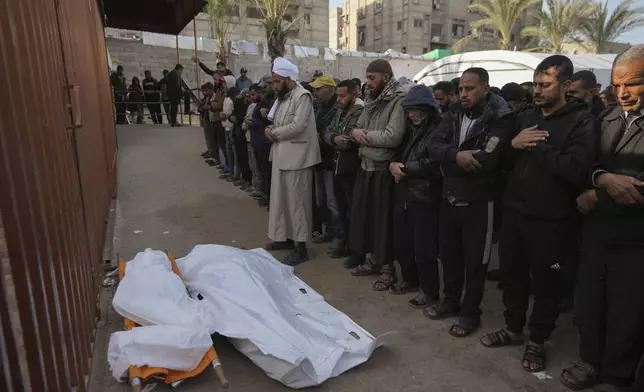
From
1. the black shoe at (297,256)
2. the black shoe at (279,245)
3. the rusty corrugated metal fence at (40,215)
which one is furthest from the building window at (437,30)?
the rusty corrugated metal fence at (40,215)

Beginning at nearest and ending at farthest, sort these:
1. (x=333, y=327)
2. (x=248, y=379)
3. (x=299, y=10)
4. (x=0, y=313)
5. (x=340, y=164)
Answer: (x=0, y=313)
(x=248, y=379)
(x=333, y=327)
(x=340, y=164)
(x=299, y=10)

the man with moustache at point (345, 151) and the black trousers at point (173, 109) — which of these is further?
the black trousers at point (173, 109)

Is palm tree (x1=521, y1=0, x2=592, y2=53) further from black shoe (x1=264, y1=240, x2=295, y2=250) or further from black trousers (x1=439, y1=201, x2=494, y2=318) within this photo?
black trousers (x1=439, y1=201, x2=494, y2=318)

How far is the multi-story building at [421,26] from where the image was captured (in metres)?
44.5

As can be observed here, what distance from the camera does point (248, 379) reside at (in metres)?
2.85

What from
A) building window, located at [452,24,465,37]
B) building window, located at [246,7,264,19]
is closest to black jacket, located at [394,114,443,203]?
building window, located at [246,7,264,19]

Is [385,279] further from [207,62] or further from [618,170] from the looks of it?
[207,62]

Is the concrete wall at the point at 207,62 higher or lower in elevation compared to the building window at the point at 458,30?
lower

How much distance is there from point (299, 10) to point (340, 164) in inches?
1356

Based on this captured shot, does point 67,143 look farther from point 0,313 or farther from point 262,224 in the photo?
A: point 262,224

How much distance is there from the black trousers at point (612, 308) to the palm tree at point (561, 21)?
87.0 feet

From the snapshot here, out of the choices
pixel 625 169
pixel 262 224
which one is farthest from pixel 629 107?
Result: pixel 262 224

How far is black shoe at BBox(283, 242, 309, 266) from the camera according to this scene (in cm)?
485

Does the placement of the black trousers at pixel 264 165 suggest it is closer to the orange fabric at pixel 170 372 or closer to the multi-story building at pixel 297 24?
the orange fabric at pixel 170 372
